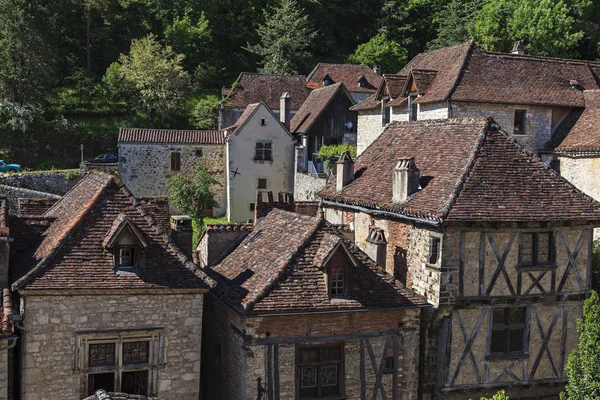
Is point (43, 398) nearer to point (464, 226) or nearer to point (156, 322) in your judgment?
point (156, 322)

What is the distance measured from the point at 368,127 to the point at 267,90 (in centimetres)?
1472

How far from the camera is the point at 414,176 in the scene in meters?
18.2

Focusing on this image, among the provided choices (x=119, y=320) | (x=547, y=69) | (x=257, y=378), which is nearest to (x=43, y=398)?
(x=119, y=320)

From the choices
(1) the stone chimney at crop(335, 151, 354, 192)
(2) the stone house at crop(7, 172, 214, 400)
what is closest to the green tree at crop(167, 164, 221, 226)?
(1) the stone chimney at crop(335, 151, 354, 192)

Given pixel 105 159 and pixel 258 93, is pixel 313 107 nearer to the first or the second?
pixel 258 93

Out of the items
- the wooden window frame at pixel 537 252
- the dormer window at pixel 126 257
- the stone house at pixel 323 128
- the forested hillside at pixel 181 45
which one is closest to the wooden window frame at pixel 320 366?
the dormer window at pixel 126 257

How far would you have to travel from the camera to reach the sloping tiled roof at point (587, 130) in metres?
27.2

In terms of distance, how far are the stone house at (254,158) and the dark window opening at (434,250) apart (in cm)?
2372

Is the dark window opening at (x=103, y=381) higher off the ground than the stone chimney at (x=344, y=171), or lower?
lower

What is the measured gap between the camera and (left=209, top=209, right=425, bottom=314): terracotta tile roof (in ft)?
51.0

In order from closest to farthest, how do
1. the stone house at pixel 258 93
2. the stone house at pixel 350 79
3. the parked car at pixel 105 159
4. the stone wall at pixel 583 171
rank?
the stone wall at pixel 583 171
the parked car at pixel 105 159
the stone house at pixel 258 93
the stone house at pixel 350 79

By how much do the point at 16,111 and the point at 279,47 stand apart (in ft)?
78.2

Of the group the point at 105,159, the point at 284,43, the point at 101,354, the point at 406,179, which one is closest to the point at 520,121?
the point at 406,179

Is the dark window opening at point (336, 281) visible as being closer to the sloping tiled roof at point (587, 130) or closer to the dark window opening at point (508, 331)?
the dark window opening at point (508, 331)
